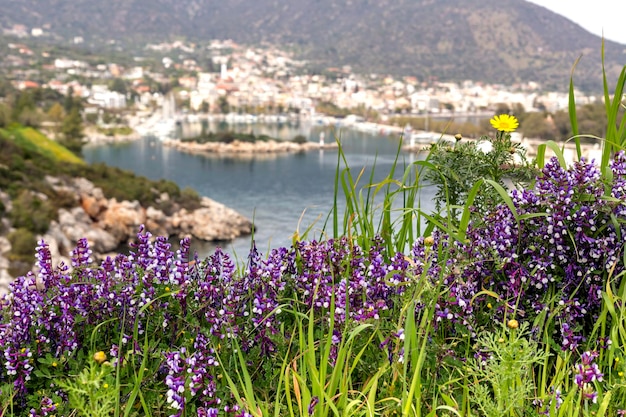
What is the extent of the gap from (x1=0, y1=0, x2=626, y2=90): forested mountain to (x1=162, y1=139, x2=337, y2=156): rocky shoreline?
77.2 m

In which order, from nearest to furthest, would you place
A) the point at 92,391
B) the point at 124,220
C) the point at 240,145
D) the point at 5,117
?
the point at 92,391 < the point at 124,220 < the point at 5,117 < the point at 240,145

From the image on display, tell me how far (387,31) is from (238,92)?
6727 centimetres

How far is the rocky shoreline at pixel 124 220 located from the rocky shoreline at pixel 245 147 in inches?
895

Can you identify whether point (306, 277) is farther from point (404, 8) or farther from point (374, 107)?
point (404, 8)

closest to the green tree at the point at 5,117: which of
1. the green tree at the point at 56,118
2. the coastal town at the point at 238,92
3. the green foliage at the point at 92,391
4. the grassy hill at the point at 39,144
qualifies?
the grassy hill at the point at 39,144

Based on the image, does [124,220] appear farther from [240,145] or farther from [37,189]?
[240,145]

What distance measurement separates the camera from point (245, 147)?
50625 millimetres

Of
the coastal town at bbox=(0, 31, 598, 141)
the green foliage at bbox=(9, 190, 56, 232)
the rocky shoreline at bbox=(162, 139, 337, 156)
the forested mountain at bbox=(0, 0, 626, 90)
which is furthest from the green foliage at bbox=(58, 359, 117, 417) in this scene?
the forested mountain at bbox=(0, 0, 626, 90)

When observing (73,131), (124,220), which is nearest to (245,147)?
(73,131)

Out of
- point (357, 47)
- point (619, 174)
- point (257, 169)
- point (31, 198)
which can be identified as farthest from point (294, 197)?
point (357, 47)

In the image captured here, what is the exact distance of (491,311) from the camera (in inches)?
52.1

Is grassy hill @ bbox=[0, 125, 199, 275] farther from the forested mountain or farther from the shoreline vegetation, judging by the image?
the forested mountain

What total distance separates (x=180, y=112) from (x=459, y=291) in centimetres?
8321

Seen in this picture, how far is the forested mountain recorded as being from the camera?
425ft
